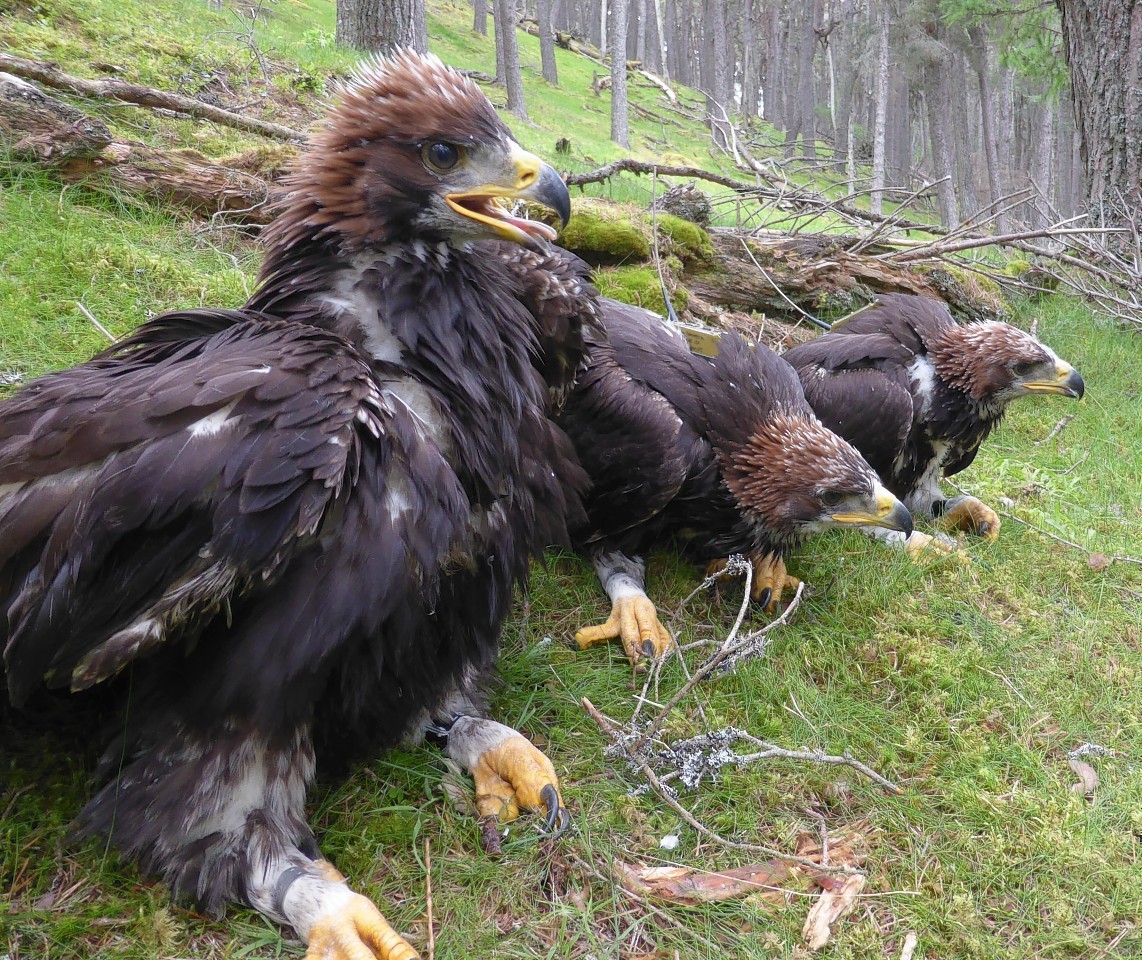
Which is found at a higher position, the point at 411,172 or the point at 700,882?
the point at 411,172

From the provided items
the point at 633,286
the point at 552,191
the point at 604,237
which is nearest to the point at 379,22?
the point at 604,237

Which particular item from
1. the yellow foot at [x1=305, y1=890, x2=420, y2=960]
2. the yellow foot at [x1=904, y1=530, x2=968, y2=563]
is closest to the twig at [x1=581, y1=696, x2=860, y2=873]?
the yellow foot at [x1=305, y1=890, x2=420, y2=960]

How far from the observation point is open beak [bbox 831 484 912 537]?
3.53 m

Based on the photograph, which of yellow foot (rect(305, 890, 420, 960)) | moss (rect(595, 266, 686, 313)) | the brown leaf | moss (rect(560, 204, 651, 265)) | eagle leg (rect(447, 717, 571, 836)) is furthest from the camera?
moss (rect(560, 204, 651, 265))

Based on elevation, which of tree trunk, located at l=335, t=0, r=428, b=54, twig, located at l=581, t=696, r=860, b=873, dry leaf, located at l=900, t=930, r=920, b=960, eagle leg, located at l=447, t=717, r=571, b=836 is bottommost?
dry leaf, located at l=900, t=930, r=920, b=960

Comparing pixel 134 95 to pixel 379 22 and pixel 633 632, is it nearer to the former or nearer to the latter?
pixel 379 22

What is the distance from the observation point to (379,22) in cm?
921

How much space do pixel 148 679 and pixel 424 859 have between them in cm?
93

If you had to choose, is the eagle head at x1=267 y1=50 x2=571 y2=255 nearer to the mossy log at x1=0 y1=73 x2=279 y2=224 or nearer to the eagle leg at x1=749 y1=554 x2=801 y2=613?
the eagle leg at x1=749 y1=554 x2=801 y2=613

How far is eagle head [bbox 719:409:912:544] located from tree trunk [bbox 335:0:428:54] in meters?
7.61

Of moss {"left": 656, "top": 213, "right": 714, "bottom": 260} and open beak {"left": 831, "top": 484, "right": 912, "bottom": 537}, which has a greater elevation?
moss {"left": 656, "top": 213, "right": 714, "bottom": 260}

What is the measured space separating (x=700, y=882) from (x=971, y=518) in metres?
3.16

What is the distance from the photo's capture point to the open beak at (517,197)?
2.30 metres

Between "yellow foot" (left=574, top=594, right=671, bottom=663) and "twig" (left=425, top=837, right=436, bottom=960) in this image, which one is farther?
"yellow foot" (left=574, top=594, right=671, bottom=663)
